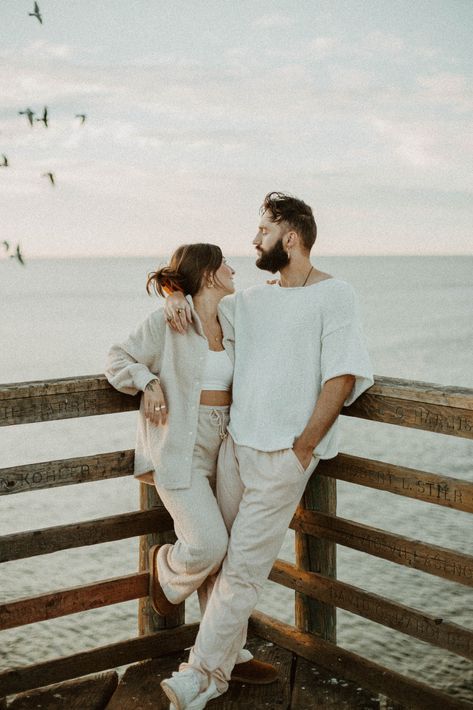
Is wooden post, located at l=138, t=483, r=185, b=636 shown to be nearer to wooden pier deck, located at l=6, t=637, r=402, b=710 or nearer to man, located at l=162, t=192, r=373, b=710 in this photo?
wooden pier deck, located at l=6, t=637, r=402, b=710

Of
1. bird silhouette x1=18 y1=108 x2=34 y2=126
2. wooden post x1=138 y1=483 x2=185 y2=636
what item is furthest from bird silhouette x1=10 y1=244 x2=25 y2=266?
wooden post x1=138 y1=483 x2=185 y2=636

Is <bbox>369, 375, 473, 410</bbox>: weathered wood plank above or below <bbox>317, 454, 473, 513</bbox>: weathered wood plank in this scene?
above

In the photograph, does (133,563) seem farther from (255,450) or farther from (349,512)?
(255,450)

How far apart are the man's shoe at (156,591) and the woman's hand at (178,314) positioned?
3.17ft

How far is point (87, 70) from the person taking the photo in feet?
109

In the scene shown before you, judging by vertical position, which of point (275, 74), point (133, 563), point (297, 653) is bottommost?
point (133, 563)

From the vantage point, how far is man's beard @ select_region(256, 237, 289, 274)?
3.28 m

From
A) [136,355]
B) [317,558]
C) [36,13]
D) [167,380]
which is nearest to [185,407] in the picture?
[167,380]

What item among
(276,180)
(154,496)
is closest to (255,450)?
(154,496)

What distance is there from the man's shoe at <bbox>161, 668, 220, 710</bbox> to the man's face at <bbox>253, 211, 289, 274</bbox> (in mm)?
1607

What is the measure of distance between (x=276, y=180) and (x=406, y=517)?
78452mm

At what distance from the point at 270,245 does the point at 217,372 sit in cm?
56

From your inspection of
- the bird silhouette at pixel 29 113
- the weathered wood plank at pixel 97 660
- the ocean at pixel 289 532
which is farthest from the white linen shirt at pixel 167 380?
the ocean at pixel 289 532

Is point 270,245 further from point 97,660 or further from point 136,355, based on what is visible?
point 97,660
